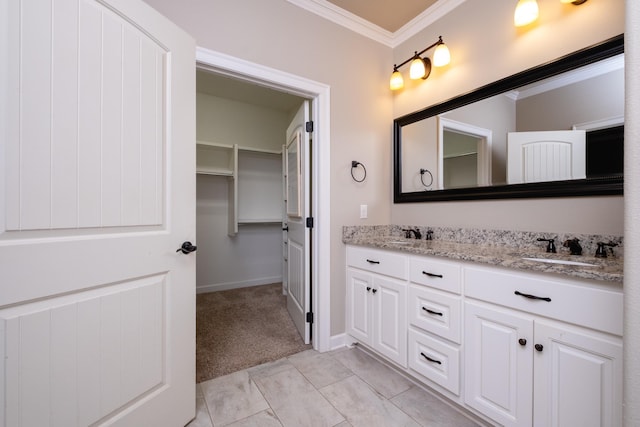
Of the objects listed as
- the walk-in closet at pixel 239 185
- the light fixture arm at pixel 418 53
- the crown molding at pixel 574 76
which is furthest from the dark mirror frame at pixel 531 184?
the walk-in closet at pixel 239 185

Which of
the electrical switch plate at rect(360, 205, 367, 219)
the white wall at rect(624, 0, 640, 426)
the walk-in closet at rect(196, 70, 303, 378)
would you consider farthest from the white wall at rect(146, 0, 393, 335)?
the white wall at rect(624, 0, 640, 426)

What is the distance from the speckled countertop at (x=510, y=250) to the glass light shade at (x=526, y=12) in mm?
1249

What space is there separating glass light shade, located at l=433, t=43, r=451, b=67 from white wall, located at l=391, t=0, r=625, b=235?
3.7 inches

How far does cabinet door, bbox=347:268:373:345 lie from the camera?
1.93 m

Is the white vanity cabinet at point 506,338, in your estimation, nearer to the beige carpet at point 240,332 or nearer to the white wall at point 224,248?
the beige carpet at point 240,332

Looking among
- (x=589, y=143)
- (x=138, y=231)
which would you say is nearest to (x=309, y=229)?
(x=138, y=231)

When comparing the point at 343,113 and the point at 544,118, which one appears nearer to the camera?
the point at 544,118

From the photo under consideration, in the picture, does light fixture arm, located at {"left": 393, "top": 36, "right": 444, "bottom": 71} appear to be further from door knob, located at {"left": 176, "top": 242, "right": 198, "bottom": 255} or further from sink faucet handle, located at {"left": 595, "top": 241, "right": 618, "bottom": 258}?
door knob, located at {"left": 176, "top": 242, "right": 198, "bottom": 255}

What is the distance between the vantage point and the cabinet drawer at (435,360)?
139cm

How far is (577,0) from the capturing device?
1368mm

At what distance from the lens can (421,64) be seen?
211 centimetres

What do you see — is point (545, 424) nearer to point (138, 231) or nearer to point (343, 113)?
point (138, 231)

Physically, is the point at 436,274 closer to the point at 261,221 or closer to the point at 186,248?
the point at 186,248

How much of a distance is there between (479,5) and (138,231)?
2.57m
